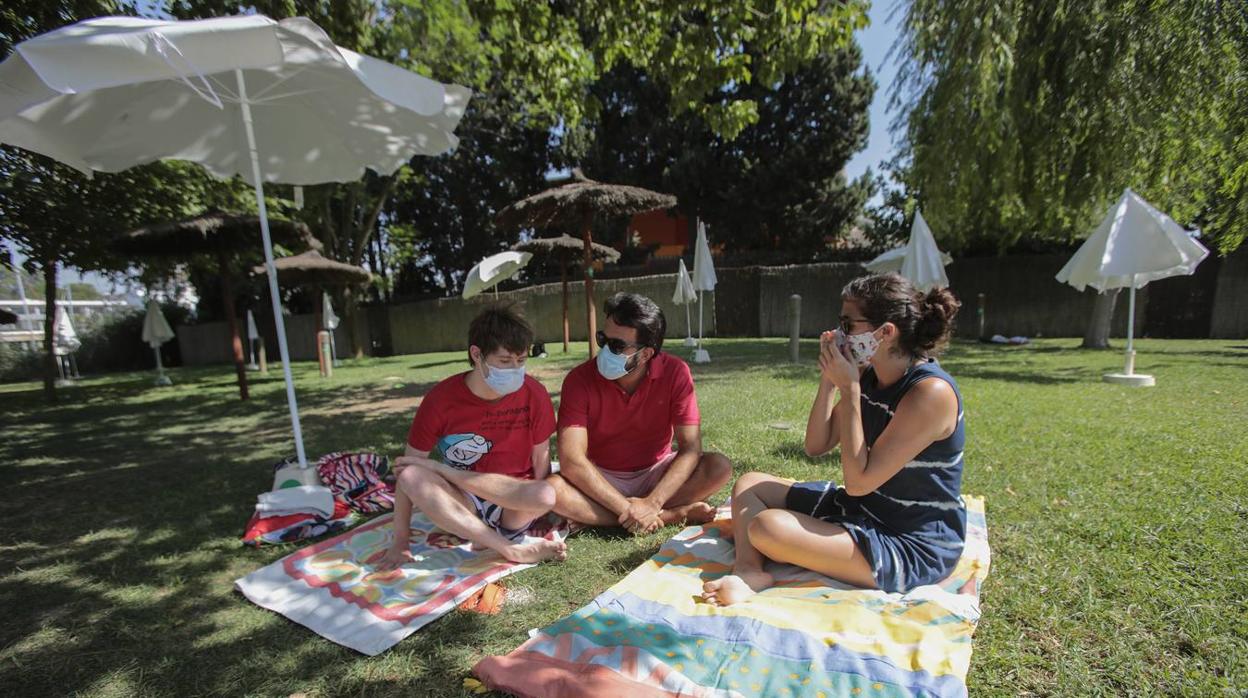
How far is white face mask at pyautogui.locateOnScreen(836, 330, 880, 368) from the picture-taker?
225 cm

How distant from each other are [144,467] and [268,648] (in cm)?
425

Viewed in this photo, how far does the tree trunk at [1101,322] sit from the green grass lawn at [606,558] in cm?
588

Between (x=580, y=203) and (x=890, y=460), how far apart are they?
25.2 ft

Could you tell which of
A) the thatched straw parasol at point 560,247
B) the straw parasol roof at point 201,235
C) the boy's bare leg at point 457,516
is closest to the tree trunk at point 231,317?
the straw parasol roof at point 201,235

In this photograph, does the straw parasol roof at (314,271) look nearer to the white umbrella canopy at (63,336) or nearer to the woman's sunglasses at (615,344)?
the white umbrella canopy at (63,336)

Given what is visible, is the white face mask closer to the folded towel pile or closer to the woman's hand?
the woman's hand

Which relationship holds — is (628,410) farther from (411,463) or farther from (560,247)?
(560,247)

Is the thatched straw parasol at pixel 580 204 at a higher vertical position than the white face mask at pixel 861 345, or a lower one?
higher

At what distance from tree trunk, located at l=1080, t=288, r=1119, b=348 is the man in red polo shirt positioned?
12627 mm

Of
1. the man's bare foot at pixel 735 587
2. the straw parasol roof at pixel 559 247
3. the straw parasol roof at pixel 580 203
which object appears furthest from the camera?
the straw parasol roof at pixel 559 247

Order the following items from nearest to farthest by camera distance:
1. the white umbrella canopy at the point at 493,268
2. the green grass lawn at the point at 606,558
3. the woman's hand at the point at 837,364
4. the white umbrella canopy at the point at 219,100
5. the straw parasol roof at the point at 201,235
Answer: the green grass lawn at the point at 606,558, the woman's hand at the point at 837,364, the white umbrella canopy at the point at 219,100, the straw parasol roof at the point at 201,235, the white umbrella canopy at the point at 493,268

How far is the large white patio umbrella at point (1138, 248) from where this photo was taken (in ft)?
23.0

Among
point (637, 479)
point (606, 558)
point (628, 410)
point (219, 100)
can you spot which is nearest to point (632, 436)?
point (628, 410)

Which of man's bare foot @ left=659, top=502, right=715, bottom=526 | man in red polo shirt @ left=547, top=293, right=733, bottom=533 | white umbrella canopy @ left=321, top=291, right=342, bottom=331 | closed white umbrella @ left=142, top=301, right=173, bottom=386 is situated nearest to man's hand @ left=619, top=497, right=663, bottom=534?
man in red polo shirt @ left=547, top=293, right=733, bottom=533
